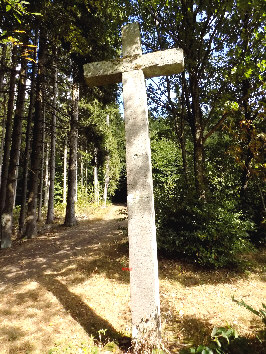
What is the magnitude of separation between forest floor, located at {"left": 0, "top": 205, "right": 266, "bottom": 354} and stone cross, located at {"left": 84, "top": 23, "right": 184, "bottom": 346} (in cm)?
69

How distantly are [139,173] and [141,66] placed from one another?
1.62m

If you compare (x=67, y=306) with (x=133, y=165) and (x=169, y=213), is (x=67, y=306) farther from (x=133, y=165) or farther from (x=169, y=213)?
(x=169, y=213)

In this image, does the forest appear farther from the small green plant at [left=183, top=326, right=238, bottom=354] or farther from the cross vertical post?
the small green plant at [left=183, top=326, right=238, bottom=354]

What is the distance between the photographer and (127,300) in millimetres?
4656

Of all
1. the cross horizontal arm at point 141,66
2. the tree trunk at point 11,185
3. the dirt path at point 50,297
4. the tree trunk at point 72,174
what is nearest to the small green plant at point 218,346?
the dirt path at point 50,297

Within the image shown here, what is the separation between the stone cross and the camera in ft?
9.83

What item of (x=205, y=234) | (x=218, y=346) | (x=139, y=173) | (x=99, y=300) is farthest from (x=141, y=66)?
(x=205, y=234)

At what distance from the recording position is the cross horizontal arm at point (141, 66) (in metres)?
3.45

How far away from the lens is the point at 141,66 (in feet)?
11.5

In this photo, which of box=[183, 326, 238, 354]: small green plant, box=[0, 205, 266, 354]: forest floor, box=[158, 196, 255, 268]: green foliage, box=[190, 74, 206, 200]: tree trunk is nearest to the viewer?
box=[183, 326, 238, 354]: small green plant

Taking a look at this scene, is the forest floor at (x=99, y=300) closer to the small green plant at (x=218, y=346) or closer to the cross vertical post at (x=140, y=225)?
the small green plant at (x=218, y=346)

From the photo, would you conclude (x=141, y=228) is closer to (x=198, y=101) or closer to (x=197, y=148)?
(x=197, y=148)

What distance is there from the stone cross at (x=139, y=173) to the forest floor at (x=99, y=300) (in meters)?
0.69

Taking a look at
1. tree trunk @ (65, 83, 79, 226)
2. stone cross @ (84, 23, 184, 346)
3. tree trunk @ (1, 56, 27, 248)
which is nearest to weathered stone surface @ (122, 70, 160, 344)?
stone cross @ (84, 23, 184, 346)
